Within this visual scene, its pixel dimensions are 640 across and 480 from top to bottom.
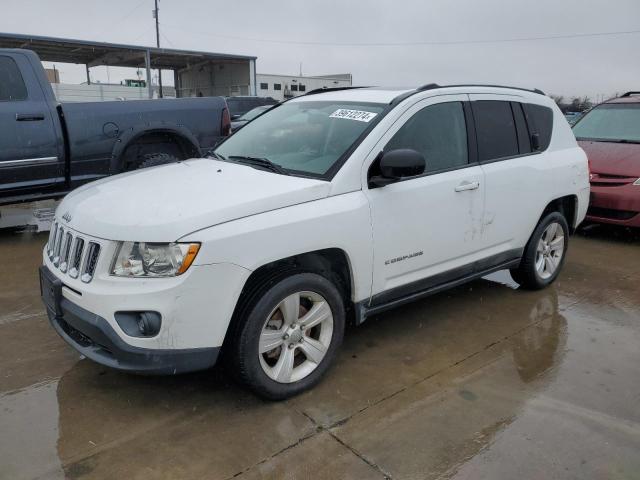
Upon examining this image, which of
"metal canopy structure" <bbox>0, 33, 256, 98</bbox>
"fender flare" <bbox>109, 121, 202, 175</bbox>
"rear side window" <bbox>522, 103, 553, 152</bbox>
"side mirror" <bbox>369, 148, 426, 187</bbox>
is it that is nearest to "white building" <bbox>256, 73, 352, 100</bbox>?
"metal canopy structure" <bbox>0, 33, 256, 98</bbox>

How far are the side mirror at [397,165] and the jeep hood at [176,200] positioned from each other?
363mm

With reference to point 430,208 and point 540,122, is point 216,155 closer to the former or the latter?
point 430,208

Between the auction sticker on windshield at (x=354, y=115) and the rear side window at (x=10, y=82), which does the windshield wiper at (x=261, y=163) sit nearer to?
the auction sticker on windshield at (x=354, y=115)

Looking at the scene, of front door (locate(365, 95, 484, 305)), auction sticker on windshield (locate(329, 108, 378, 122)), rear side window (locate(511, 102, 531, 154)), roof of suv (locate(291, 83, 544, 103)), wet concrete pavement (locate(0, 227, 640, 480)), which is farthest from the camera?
rear side window (locate(511, 102, 531, 154))

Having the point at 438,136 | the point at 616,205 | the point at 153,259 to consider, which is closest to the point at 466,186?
the point at 438,136

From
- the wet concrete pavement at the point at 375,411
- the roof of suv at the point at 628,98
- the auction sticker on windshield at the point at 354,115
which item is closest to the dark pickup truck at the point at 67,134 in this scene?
the wet concrete pavement at the point at 375,411

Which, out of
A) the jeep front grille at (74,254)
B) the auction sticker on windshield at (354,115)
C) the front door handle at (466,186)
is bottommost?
the jeep front grille at (74,254)

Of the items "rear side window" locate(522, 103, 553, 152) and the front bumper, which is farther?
"rear side window" locate(522, 103, 553, 152)

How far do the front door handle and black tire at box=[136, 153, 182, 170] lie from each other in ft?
12.5

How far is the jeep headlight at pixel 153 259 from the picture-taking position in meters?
2.62

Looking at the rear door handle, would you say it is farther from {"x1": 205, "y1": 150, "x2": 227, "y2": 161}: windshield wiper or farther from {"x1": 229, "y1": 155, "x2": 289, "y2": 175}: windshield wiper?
{"x1": 229, "y1": 155, "x2": 289, "y2": 175}: windshield wiper

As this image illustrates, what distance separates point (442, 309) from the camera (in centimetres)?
453

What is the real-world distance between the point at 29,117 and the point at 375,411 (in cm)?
511

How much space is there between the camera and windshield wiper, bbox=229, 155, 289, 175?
3.44 m
